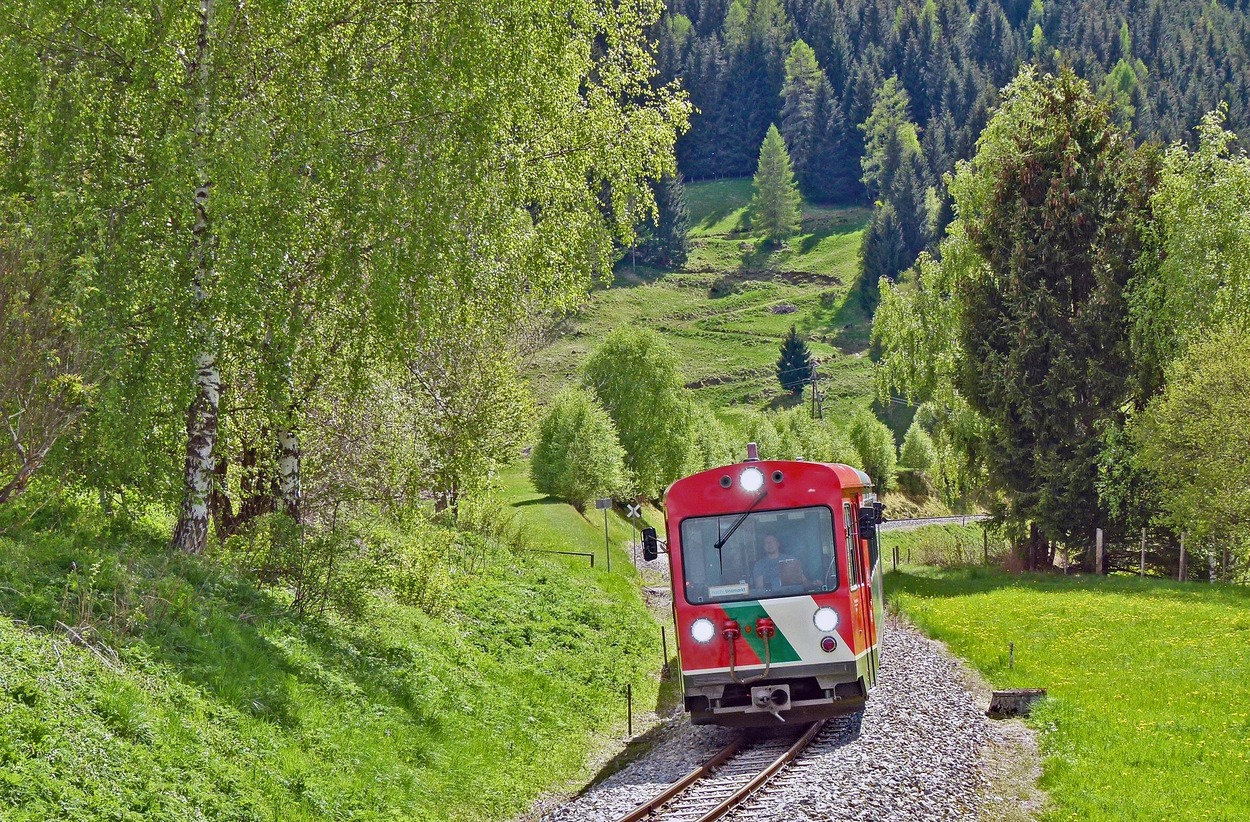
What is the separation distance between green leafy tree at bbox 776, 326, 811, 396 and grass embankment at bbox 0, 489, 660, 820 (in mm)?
110087

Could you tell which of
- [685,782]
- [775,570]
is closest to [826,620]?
[775,570]

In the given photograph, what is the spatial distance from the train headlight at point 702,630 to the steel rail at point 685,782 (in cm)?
140

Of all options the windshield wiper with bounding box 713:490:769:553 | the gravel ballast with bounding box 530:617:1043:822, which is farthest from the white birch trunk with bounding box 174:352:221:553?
the windshield wiper with bounding box 713:490:769:553

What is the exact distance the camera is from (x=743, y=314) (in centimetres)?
15088

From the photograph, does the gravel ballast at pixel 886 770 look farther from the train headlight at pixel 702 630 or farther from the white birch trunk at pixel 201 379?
the white birch trunk at pixel 201 379

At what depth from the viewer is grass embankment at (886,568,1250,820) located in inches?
499

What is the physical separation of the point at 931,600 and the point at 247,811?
25.2m

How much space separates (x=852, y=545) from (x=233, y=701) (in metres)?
8.22

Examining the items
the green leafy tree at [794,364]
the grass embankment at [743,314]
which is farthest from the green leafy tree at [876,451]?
the green leafy tree at [794,364]

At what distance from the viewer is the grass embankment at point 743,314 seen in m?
128

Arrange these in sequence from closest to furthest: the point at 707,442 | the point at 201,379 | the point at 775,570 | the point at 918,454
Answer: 1. the point at 201,379
2. the point at 775,570
3. the point at 707,442
4. the point at 918,454

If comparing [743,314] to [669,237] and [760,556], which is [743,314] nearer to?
[669,237]

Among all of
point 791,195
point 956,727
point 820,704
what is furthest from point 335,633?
point 791,195

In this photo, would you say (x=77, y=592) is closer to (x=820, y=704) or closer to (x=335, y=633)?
(x=335, y=633)
